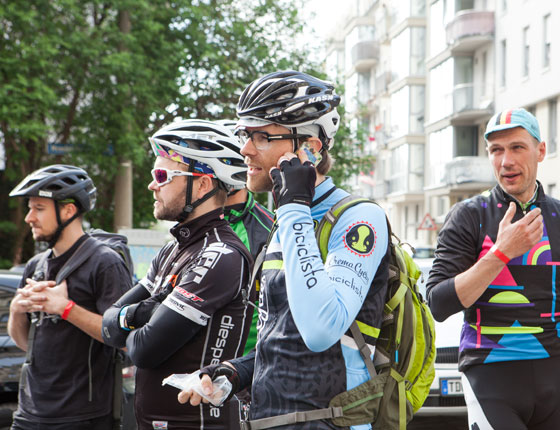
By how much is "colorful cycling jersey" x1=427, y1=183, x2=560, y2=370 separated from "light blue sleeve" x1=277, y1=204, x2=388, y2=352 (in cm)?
119

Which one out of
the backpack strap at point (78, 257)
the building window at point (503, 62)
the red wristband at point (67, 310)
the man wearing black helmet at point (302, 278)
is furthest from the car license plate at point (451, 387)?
the building window at point (503, 62)

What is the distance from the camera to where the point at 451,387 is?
721 centimetres

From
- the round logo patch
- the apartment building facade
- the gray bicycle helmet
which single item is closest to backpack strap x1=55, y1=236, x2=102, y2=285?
the gray bicycle helmet

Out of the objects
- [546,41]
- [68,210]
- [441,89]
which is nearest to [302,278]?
[68,210]

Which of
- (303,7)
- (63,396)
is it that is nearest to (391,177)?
(303,7)

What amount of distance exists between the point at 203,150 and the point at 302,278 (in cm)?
144

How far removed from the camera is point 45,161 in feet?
62.2

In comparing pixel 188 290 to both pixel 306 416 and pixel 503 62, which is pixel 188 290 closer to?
pixel 306 416

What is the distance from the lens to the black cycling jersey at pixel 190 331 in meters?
3.14

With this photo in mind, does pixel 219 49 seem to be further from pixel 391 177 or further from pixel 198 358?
pixel 391 177

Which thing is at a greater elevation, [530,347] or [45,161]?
[45,161]

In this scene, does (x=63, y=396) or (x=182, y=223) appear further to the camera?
(x=63, y=396)

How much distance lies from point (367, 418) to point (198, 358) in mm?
909

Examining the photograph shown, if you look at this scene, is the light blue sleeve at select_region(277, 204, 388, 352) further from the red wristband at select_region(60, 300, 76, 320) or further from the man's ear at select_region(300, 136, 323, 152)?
the red wristband at select_region(60, 300, 76, 320)
